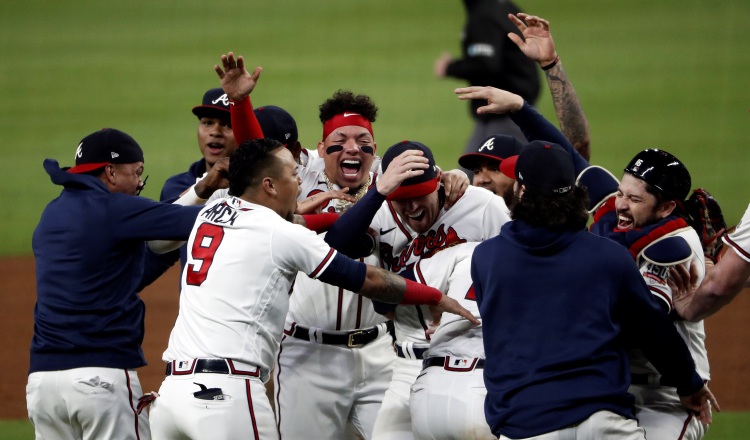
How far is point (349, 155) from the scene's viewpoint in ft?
15.7

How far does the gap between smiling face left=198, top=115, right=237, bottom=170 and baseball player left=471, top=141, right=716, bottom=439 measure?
2585 mm

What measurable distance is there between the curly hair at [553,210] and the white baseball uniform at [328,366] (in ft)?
4.27

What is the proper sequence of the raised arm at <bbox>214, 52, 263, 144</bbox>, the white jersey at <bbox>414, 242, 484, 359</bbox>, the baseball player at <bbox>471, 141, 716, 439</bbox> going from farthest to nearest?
the raised arm at <bbox>214, 52, 263, 144</bbox> → the white jersey at <bbox>414, 242, 484, 359</bbox> → the baseball player at <bbox>471, 141, 716, 439</bbox>

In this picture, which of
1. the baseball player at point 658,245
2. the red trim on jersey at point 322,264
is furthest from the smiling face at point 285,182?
the baseball player at point 658,245

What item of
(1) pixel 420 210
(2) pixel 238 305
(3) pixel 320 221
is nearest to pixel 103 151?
(3) pixel 320 221

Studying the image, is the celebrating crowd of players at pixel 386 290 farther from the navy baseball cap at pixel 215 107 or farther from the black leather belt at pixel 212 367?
the navy baseball cap at pixel 215 107

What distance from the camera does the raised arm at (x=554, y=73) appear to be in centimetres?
474

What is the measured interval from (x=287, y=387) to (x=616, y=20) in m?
13.0

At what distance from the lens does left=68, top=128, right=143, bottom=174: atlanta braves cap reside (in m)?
4.46

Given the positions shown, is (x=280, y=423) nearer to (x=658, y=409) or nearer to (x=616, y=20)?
(x=658, y=409)

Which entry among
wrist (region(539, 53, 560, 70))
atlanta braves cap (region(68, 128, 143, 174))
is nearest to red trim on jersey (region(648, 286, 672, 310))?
wrist (region(539, 53, 560, 70))

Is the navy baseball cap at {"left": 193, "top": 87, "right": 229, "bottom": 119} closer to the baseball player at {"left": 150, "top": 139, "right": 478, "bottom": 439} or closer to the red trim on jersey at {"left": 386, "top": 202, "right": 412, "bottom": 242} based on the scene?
the red trim on jersey at {"left": 386, "top": 202, "right": 412, "bottom": 242}

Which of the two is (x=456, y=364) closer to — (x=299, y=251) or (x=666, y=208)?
(x=299, y=251)

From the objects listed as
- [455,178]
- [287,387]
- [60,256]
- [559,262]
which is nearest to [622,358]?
[559,262]
